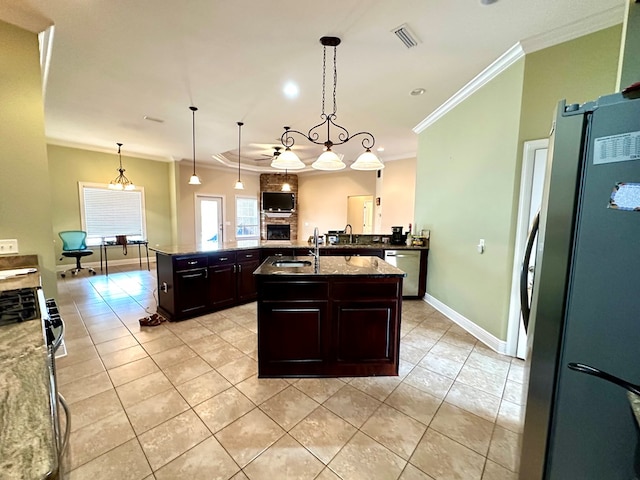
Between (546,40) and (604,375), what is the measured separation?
113 inches

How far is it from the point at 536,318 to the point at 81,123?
6.52 metres

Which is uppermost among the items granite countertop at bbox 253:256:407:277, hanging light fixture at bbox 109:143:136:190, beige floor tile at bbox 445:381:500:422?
hanging light fixture at bbox 109:143:136:190

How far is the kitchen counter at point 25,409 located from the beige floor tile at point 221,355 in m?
1.63

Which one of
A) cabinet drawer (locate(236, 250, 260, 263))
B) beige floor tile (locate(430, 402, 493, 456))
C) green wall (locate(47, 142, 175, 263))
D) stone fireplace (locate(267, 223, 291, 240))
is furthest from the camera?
stone fireplace (locate(267, 223, 291, 240))

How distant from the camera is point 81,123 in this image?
4520mm

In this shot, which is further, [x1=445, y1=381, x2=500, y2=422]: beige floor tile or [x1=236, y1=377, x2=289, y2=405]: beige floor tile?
[x1=236, y1=377, x2=289, y2=405]: beige floor tile

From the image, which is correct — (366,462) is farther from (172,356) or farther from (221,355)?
(172,356)

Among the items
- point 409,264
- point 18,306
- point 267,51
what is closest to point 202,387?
point 18,306

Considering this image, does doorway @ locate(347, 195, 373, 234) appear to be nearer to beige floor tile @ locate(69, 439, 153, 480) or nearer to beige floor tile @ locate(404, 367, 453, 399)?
beige floor tile @ locate(404, 367, 453, 399)

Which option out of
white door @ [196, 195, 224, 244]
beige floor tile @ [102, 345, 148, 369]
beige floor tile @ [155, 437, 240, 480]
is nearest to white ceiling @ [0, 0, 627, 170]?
beige floor tile @ [102, 345, 148, 369]

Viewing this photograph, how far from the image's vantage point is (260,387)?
2.15 metres

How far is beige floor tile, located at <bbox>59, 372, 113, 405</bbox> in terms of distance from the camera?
6.56 ft

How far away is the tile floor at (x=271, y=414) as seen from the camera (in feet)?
4.85

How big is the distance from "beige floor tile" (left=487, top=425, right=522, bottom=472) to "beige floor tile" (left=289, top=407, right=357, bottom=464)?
0.84m
